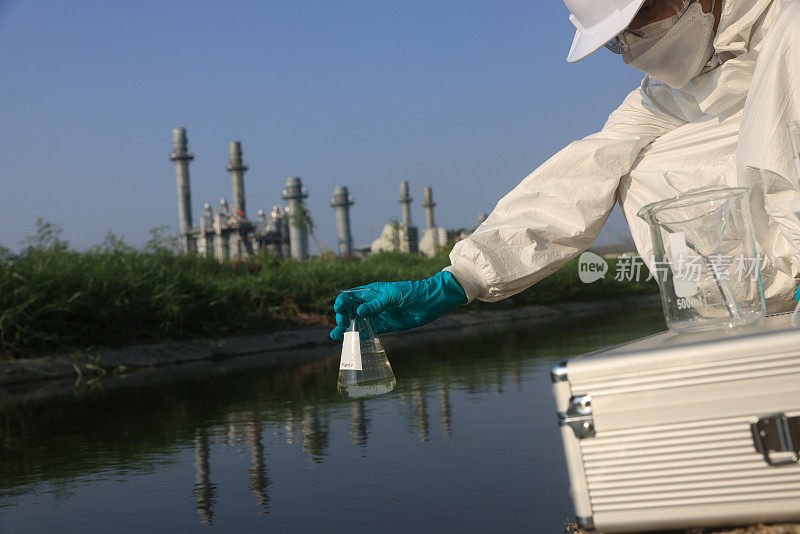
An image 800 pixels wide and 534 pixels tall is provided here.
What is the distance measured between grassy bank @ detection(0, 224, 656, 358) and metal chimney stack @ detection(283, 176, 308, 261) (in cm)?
1009

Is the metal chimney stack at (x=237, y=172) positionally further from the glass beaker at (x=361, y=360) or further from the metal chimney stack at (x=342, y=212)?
the glass beaker at (x=361, y=360)

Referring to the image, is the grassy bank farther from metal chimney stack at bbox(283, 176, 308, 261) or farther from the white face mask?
metal chimney stack at bbox(283, 176, 308, 261)

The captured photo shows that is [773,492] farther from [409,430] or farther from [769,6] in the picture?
[409,430]

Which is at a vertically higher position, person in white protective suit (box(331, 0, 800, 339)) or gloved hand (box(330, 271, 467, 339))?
person in white protective suit (box(331, 0, 800, 339))

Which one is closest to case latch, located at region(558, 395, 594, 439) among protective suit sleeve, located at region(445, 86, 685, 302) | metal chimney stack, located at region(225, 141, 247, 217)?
protective suit sleeve, located at region(445, 86, 685, 302)

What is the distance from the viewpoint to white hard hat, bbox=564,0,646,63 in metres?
1.90

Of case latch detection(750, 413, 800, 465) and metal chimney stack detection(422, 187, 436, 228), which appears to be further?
metal chimney stack detection(422, 187, 436, 228)

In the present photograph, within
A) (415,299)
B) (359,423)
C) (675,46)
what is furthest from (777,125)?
(359,423)

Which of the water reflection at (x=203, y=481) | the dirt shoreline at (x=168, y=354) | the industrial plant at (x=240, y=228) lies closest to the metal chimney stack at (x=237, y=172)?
the industrial plant at (x=240, y=228)

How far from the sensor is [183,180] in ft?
125

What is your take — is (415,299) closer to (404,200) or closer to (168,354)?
(168,354)

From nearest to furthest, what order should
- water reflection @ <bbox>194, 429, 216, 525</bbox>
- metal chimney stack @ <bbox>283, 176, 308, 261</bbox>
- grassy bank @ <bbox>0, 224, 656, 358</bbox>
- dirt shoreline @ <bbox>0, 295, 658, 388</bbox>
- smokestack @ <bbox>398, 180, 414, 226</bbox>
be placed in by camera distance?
water reflection @ <bbox>194, 429, 216, 525</bbox>, dirt shoreline @ <bbox>0, 295, 658, 388</bbox>, grassy bank @ <bbox>0, 224, 656, 358</bbox>, metal chimney stack @ <bbox>283, 176, 308, 261</bbox>, smokestack @ <bbox>398, 180, 414, 226</bbox>

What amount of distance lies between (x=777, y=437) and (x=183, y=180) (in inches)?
1512

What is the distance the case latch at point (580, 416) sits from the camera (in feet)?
4.31
